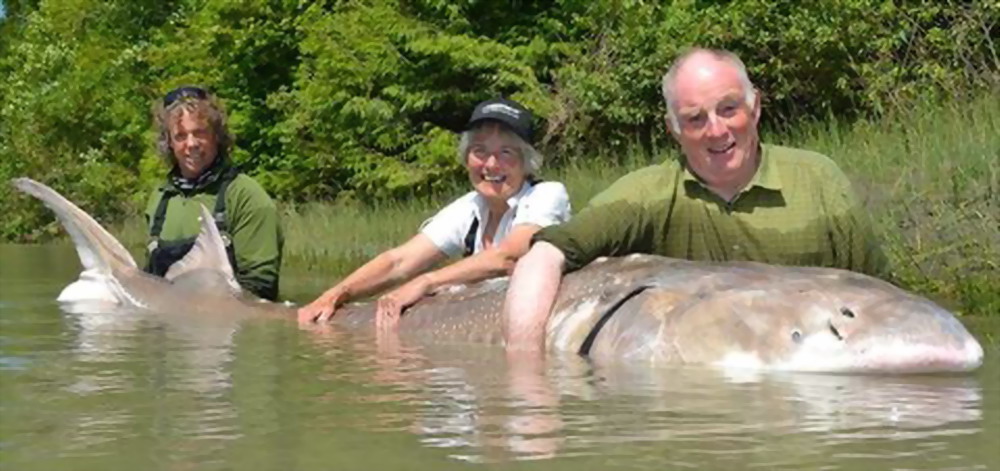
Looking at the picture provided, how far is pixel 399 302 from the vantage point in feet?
22.8

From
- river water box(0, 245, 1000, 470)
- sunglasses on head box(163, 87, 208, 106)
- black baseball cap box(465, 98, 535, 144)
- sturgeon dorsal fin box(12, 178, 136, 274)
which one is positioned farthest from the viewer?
sunglasses on head box(163, 87, 208, 106)

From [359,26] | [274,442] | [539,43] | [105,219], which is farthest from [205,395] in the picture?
[105,219]

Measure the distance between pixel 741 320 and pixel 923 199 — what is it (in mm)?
5145

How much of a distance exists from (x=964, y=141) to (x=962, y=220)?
Result: 4.87 ft

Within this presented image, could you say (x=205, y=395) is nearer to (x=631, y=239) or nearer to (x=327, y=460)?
(x=327, y=460)

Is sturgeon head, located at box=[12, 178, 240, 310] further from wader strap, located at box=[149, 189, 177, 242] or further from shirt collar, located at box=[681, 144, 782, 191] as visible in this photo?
shirt collar, located at box=[681, 144, 782, 191]

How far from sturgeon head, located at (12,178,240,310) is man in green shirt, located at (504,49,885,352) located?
2437 mm

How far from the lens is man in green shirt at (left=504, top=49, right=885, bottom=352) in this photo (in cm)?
581

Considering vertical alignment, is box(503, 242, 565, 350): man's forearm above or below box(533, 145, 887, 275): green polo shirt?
below

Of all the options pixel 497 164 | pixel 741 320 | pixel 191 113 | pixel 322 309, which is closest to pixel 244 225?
pixel 191 113

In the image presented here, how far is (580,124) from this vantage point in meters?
21.5

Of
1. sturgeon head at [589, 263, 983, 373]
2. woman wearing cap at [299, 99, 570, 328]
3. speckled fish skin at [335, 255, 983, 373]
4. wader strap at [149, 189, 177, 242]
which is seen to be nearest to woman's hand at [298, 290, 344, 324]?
woman wearing cap at [299, 99, 570, 328]

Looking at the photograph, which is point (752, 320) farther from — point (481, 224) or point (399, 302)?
point (481, 224)

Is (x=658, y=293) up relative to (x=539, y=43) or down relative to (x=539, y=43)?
down
